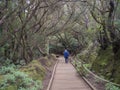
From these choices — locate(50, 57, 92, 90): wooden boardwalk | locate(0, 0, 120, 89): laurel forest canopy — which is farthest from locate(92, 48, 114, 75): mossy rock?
locate(50, 57, 92, 90): wooden boardwalk

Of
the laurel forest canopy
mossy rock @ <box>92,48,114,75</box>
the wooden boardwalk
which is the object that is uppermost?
the laurel forest canopy

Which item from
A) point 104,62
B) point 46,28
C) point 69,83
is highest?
point 46,28

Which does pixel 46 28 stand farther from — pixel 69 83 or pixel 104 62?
pixel 69 83

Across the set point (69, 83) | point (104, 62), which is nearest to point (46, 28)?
point (104, 62)

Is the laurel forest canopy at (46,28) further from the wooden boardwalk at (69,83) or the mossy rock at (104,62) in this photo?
the wooden boardwalk at (69,83)

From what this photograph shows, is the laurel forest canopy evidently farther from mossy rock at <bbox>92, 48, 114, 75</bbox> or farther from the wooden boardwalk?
the wooden boardwalk

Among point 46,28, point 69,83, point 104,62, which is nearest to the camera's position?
point 69,83

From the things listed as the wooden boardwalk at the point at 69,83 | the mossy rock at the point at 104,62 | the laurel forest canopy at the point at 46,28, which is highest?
the laurel forest canopy at the point at 46,28

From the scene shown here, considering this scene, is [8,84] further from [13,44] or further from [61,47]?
[61,47]

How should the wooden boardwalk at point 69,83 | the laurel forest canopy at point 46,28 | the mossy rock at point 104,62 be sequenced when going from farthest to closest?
the mossy rock at point 104,62 < the laurel forest canopy at point 46,28 < the wooden boardwalk at point 69,83

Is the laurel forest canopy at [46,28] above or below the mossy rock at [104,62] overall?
above

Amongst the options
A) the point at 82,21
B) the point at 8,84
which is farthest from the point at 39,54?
the point at 8,84

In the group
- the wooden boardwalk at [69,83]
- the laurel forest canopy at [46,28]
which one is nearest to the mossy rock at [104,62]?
the laurel forest canopy at [46,28]

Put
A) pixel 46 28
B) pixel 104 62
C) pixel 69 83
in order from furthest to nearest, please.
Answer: pixel 46 28 < pixel 104 62 < pixel 69 83
